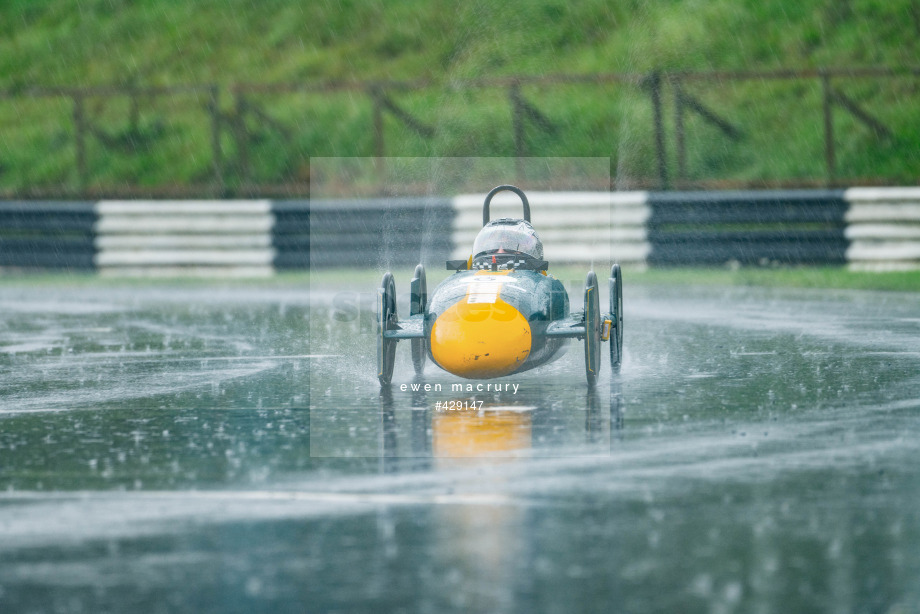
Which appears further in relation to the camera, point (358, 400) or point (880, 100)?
point (880, 100)

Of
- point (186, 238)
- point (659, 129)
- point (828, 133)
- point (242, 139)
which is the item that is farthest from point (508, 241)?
point (242, 139)

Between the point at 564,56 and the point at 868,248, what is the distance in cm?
879

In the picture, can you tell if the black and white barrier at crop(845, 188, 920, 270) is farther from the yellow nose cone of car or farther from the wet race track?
the yellow nose cone of car

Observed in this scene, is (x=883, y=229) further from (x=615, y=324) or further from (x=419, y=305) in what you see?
(x=419, y=305)

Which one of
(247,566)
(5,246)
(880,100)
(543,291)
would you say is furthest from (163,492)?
(880,100)

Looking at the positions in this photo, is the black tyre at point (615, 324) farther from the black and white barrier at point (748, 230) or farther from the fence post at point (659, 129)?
the fence post at point (659, 129)

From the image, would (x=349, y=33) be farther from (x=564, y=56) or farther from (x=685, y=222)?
(x=685, y=222)

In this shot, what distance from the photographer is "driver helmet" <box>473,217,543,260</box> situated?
9.98 m

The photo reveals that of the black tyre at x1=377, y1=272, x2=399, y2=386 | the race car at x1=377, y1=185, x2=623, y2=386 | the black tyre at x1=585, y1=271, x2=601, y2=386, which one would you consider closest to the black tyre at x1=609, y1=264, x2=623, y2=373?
the race car at x1=377, y1=185, x2=623, y2=386

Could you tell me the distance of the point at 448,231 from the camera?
1947 cm

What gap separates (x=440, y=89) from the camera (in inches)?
992

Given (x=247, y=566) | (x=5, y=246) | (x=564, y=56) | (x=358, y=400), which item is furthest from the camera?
(x=564, y=56)

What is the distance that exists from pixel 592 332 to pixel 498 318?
632mm

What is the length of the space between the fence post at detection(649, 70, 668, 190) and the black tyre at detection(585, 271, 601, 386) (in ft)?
36.4
